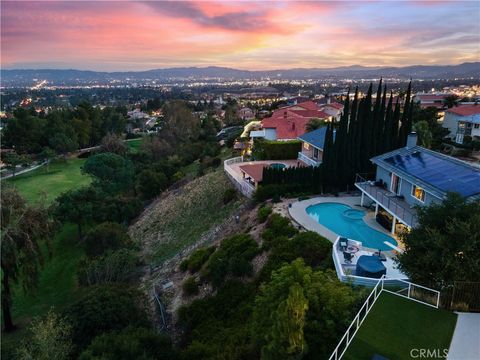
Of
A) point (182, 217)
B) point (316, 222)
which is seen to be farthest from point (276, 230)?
point (182, 217)

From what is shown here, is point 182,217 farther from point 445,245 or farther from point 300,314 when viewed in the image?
point 300,314

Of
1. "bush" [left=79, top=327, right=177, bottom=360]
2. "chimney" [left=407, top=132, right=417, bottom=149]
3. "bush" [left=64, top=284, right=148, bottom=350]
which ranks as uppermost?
"chimney" [left=407, top=132, right=417, bottom=149]

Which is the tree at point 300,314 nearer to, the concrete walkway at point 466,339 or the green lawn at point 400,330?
the green lawn at point 400,330

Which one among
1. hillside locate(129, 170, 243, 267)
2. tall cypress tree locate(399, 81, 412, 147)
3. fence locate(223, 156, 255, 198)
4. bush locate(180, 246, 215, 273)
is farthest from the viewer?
fence locate(223, 156, 255, 198)

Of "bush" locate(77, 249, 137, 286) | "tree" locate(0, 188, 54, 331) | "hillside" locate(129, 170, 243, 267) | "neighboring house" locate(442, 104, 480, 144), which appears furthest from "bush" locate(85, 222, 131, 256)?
"neighboring house" locate(442, 104, 480, 144)

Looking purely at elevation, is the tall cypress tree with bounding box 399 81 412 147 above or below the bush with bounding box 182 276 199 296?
above

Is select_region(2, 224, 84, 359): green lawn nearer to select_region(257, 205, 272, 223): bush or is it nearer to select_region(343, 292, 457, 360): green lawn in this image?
select_region(257, 205, 272, 223): bush

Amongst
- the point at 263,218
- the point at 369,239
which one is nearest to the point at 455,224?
the point at 369,239
